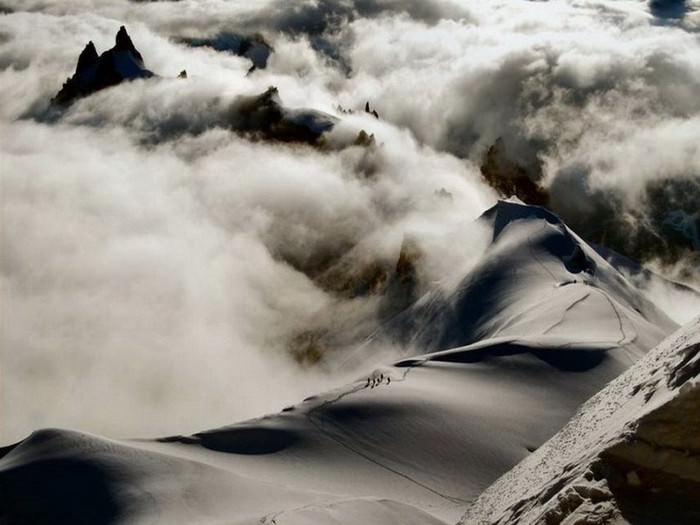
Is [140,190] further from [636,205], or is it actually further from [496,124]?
[636,205]

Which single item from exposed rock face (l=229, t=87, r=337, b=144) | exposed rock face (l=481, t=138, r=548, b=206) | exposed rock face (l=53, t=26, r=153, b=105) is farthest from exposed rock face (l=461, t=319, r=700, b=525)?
exposed rock face (l=53, t=26, r=153, b=105)

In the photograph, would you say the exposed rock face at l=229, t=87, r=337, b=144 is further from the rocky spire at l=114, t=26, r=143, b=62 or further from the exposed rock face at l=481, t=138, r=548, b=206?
the rocky spire at l=114, t=26, r=143, b=62

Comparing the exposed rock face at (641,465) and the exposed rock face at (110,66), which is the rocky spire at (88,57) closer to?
the exposed rock face at (110,66)

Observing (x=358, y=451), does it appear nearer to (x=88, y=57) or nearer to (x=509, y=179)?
(x=509, y=179)

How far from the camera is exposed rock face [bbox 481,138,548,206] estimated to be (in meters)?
102

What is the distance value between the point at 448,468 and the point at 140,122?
133 m

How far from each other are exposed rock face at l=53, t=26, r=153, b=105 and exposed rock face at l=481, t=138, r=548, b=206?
5745 cm

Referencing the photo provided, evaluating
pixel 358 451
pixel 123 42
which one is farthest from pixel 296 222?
pixel 358 451

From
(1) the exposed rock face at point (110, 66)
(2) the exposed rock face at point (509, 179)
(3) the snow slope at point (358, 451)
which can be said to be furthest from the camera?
(1) the exposed rock face at point (110, 66)

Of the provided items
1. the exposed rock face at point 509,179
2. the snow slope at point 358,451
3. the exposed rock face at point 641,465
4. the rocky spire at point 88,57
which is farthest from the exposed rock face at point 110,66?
the exposed rock face at point 641,465

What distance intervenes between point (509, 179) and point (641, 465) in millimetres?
98936

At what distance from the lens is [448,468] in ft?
61.3

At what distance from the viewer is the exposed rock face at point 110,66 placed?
128750 millimetres

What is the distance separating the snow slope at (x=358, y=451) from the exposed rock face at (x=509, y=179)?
75176 mm
